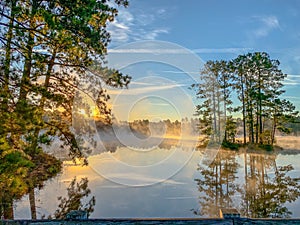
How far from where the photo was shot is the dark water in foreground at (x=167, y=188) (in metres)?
5.27

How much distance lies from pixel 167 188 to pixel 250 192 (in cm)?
211

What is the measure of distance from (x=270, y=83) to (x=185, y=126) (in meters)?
13.0

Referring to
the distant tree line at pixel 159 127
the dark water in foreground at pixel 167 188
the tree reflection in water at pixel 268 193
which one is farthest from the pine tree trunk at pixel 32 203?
the tree reflection in water at pixel 268 193

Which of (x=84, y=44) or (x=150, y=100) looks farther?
(x=150, y=100)

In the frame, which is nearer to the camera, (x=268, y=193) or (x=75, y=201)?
(x=75, y=201)

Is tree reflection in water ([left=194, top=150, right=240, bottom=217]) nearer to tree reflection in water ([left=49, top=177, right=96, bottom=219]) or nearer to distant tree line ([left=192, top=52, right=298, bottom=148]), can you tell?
tree reflection in water ([left=49, top=177, right=96, bottom=219])

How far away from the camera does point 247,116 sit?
19453 mm

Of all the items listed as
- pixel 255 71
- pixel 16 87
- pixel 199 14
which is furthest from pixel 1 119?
pixel 255 71

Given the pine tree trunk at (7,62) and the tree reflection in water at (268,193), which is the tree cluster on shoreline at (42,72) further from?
the tree reflection in water at (268,193)

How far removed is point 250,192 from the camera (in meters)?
6.57

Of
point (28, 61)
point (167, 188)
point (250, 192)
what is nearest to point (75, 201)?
point (167, 188)

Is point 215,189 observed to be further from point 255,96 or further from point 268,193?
point 255,96

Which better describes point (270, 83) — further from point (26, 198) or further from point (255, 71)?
point (26, 198)

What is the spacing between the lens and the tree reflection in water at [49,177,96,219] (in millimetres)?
5159
